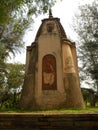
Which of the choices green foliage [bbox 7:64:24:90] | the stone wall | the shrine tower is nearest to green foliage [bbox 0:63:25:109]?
green foliage [bbox 7:64:24:90]

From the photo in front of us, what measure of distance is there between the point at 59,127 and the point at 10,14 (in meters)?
5.63

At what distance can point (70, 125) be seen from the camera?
4391 mm

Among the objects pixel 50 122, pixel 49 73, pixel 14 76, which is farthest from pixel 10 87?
pixel 50 122

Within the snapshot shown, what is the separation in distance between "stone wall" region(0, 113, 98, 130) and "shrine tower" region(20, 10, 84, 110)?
6.60 m

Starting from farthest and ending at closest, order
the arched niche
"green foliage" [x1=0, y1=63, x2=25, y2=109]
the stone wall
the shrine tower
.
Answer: "green foliage" [x1=0, y1=63, x2=25, y2=109] < the arched niche < the shrine tower < the stone wall

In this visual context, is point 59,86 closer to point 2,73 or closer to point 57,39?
point 57,39

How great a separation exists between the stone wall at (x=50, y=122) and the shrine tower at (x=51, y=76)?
21.7ft

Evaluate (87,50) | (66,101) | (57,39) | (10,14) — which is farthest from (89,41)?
(10,14)

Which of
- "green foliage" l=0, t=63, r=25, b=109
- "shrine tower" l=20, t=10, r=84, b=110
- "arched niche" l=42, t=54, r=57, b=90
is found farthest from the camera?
"green foliage" l=0, t=63, r=25, b=109

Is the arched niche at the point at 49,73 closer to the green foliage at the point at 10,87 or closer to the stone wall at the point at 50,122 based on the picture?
the stone wall at the point at 50,122

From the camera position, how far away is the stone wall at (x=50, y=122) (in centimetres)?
437

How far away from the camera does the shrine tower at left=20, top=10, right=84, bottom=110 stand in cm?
1127

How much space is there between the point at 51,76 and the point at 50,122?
7.30 m

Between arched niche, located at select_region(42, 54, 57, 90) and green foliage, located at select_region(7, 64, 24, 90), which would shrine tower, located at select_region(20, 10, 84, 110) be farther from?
green foliage, located at select_region(7, 64, 24, 90)
